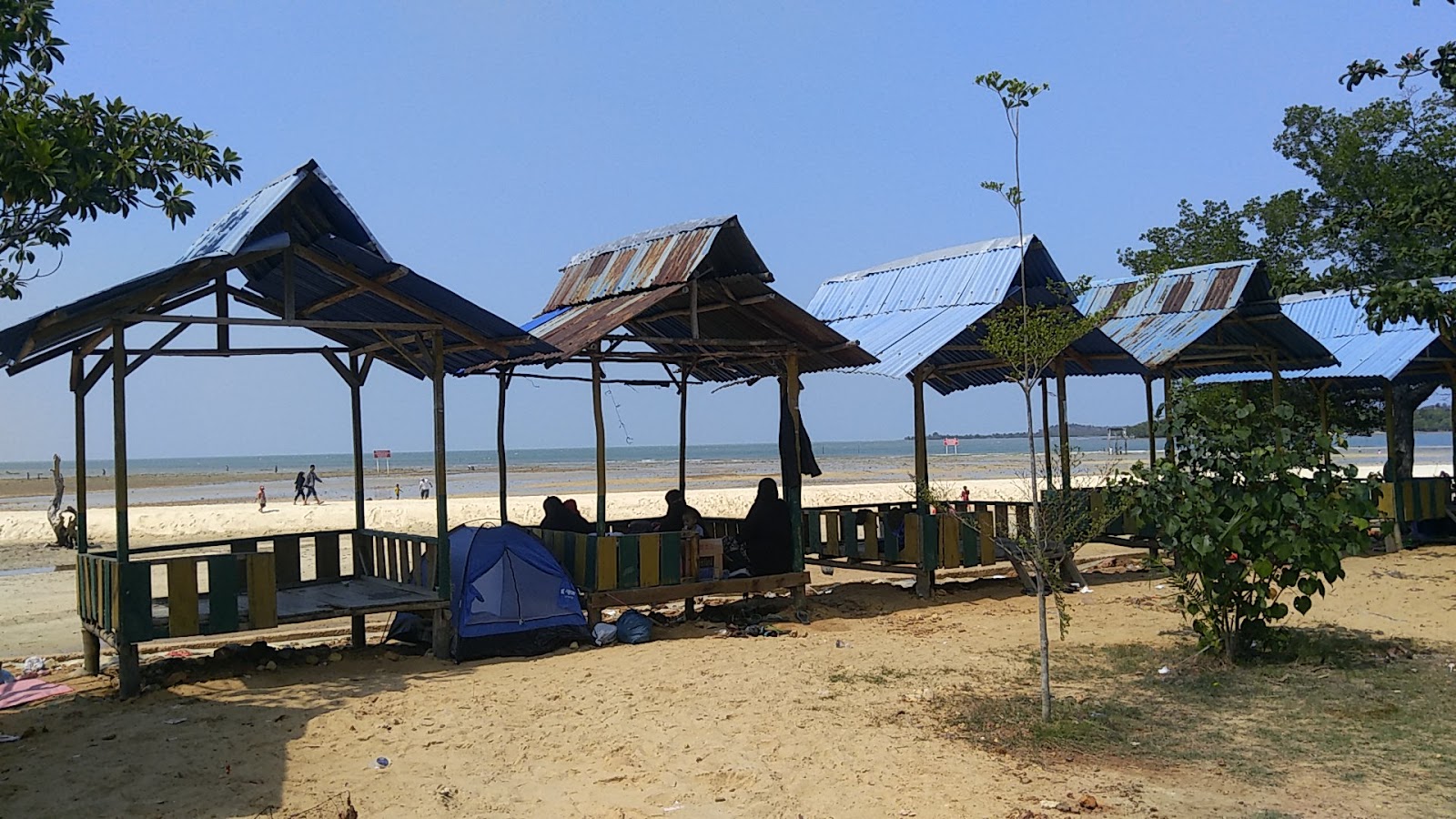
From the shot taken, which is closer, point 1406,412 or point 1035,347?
point 1035,347

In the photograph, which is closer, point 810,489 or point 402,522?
point 402,522

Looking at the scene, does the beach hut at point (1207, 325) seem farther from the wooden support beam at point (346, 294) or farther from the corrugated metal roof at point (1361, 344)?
the wooden support beam at point (346, 294)

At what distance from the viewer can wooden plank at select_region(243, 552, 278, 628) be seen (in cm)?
938

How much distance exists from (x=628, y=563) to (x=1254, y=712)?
6102 millimetres

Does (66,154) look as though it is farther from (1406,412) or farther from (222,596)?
(1406,412)

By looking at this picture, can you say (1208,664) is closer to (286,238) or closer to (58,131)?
(286,238)

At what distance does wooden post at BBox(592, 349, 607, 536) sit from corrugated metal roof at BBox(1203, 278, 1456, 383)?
11012 millimetres

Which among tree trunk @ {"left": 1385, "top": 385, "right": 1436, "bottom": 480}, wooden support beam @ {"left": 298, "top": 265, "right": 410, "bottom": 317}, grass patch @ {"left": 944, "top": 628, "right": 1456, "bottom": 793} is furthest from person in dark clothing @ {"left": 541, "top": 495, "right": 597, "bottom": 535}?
tree trunk @ {"left": 1385, "top": 385, "right": 1436, "bottom": 480}

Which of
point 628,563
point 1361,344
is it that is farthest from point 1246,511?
point 1361,344

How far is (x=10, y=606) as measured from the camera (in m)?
15.7

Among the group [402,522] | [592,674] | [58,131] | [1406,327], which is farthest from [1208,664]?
[402,522]

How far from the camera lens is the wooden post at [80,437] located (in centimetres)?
1036

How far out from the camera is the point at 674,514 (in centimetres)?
1295

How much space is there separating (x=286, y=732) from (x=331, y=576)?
14.6ft
